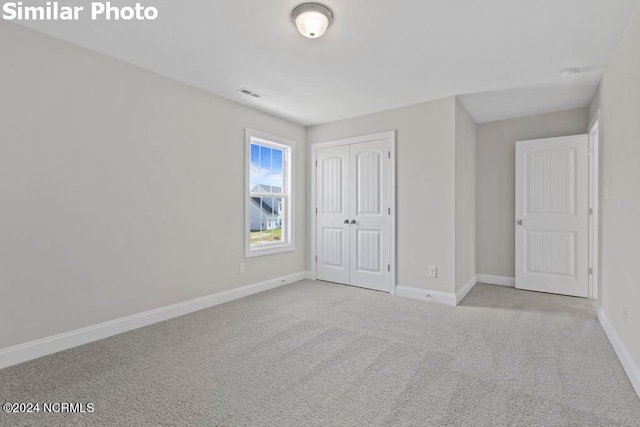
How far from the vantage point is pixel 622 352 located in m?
2.25

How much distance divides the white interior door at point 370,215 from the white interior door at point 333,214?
0.36 ft

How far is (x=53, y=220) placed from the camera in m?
2.43

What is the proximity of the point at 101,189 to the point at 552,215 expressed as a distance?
5.25 metres

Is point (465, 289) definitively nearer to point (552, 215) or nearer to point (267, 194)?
point (552, 215)

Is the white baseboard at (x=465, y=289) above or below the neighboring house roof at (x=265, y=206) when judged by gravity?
below

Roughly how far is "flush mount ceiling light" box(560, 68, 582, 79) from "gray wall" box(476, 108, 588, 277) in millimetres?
1455

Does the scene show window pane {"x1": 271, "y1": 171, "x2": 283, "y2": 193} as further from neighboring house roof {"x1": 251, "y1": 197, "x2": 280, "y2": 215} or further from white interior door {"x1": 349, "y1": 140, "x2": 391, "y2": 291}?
white interior door {"x1": 349, "y1": 140, "x2": 391, "y2": 291}

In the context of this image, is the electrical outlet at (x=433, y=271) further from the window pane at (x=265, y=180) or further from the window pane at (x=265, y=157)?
the window pane at (x=265, y=157)

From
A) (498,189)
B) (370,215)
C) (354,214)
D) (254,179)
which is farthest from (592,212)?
(254,179)

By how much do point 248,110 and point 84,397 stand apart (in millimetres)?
3323

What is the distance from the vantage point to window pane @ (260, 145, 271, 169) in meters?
4.43

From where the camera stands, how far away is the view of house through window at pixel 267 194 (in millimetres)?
4281

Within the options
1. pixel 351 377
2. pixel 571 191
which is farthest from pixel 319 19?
pixel 571 191

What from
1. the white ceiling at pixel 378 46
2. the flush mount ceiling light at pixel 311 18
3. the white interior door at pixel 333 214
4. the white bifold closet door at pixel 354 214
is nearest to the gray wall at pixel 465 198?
the white ceiling at pixel 378 46
